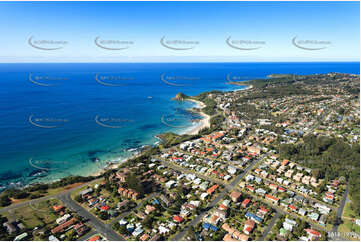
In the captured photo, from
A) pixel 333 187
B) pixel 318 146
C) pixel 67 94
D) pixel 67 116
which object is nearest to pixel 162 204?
pixel 333 187

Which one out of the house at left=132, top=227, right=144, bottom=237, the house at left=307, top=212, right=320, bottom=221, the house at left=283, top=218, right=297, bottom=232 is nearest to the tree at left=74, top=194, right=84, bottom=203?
the house at left=132, top=227, right=144, bottom=237

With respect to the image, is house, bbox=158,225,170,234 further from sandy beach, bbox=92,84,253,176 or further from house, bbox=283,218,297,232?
sandy beach, bbox=92,84,253,176

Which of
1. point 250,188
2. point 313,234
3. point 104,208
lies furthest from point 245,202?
point 104,208

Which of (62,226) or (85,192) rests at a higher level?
(85,192)

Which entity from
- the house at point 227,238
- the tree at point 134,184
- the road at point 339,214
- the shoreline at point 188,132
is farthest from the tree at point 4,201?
the road at point 339,214

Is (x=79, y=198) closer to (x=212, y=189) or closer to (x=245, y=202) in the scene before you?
(x=212, y=189)
